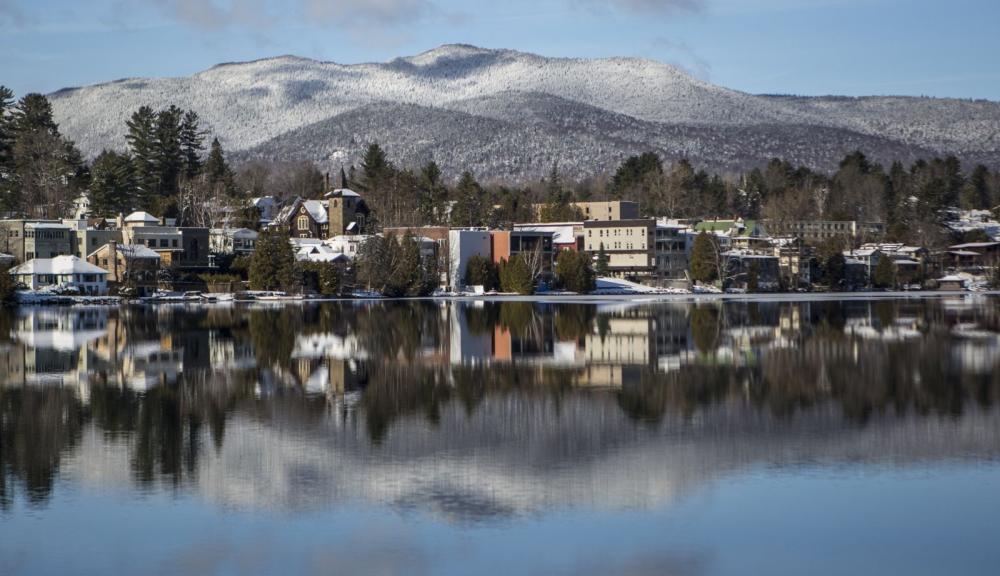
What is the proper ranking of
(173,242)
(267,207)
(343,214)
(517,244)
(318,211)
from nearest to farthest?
1. (173,242)
2. (517,244)
3. (343,214)
4. (318,211)
5. (267,207)

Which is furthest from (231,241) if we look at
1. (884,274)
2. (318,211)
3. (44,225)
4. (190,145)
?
(884,274)

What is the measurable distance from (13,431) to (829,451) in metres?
13.1

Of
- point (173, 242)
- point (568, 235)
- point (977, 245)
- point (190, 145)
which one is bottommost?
point (977, 245)

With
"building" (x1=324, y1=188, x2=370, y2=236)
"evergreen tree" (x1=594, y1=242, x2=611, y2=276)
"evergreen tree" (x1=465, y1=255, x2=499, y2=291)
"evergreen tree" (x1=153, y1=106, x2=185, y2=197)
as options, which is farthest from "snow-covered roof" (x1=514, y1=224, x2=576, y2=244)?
"evergreen tree" (x1=153, y1=106, x2=185, y2=197)

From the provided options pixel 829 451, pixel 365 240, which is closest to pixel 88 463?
pixel 829 451

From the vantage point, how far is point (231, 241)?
83.6 meters

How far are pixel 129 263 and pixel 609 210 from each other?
158 feet

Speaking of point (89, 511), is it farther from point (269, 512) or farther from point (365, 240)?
point (365, 240)

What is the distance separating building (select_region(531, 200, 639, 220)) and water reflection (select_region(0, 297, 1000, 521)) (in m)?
64.4

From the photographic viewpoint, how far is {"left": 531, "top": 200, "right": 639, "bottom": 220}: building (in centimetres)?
10725

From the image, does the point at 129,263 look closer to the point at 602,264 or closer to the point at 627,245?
the point at 602,264

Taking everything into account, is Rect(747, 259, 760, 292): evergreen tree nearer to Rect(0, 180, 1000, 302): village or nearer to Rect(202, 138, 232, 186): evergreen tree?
Rect(0, 180, 1000, 302): village

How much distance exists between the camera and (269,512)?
49.5ft

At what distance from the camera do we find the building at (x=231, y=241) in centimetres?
8294
